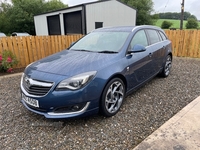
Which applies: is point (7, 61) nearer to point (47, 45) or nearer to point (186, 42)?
point (47, 45)

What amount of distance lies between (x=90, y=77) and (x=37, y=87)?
81 cm

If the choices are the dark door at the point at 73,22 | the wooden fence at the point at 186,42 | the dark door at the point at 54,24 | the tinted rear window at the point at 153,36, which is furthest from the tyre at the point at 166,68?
the dark door at the point at 54,24

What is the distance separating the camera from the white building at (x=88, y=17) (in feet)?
45.7

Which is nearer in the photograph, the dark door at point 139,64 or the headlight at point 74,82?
the headlight at point 74,82

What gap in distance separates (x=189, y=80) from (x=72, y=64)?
370 cm

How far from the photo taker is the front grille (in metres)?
2.30

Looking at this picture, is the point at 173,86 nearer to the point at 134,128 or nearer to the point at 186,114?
the point at 186,114

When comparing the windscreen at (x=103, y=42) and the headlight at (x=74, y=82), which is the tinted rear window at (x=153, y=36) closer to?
the windscreen at (x=103, y=42)

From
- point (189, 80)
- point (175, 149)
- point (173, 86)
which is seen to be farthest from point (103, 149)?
point (189, 80)

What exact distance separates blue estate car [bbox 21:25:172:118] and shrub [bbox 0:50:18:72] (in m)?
3.16

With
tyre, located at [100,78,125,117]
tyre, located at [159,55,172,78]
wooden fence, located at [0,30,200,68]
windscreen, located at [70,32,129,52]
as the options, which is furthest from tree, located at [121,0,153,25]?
tyre, located at [100,78,125,117]

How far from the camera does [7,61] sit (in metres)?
5.45

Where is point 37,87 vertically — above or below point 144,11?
below

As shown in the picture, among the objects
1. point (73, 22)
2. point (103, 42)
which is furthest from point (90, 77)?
point (73, 22)
